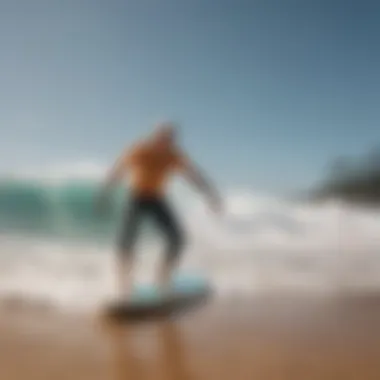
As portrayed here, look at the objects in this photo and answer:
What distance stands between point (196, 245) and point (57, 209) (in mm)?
409

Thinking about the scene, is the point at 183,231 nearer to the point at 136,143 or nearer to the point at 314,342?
the point at 136,143

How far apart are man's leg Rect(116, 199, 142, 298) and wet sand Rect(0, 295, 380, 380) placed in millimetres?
113

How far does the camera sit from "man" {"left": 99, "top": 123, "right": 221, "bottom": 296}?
2.08 m

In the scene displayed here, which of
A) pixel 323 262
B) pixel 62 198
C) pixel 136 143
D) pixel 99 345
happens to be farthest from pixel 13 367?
pixel 323 262

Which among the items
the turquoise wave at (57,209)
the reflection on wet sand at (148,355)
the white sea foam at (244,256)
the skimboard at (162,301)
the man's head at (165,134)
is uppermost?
the man's head at (165,134)

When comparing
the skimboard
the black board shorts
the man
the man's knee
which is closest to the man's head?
the man

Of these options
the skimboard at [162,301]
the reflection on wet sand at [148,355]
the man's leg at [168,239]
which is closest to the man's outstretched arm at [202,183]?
the man's leg at [168,239]

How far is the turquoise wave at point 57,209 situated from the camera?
2072 mm

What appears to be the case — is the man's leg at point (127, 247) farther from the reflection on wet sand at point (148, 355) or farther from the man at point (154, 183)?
the reflection on wet sand at point (148, 355)

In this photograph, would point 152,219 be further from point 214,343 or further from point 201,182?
point 214,343

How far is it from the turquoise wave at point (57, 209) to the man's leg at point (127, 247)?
27 millimetres

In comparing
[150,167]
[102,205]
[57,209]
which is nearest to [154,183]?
[150,167]

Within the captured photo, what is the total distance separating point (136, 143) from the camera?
2104 mm

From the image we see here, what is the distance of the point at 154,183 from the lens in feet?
6.89
